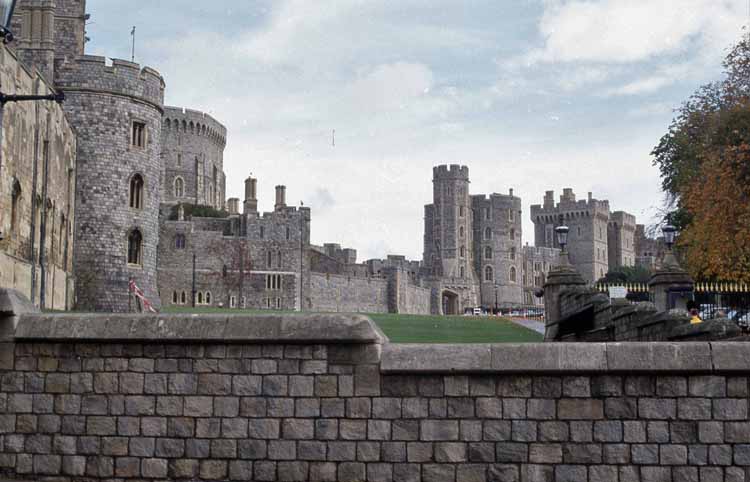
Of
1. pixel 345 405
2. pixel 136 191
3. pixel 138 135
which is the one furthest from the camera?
pixel 136 191

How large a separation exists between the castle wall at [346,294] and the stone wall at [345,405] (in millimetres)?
53177

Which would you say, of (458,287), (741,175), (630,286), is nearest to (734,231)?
(741,175)

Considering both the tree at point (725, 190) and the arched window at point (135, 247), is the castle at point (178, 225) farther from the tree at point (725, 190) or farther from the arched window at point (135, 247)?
the tree at point (725, 190)

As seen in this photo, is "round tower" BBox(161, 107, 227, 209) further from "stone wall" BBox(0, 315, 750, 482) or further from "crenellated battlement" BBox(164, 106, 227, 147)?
"stone wall" BBox(0, 315, 750, 482)

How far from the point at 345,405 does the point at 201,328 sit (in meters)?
1.62

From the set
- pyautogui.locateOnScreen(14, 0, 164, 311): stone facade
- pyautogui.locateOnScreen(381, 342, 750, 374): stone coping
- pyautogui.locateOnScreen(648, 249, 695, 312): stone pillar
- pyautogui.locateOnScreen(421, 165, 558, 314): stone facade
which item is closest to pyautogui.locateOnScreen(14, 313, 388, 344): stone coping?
pyautogui.locateOnScreen(381, 342, 750, 374): stone coping

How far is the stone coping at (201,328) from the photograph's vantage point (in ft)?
30.0

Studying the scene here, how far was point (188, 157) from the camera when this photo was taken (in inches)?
3004

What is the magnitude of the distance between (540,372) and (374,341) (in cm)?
160

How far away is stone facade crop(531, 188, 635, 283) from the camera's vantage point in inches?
4781

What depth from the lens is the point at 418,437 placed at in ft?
29.5

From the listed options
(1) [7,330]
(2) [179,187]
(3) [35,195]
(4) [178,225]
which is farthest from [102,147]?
(2) [179,187]

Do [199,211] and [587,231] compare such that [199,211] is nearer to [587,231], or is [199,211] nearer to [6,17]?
[6,17]

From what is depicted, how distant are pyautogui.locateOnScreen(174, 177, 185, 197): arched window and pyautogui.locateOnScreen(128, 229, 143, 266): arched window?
4394cm
